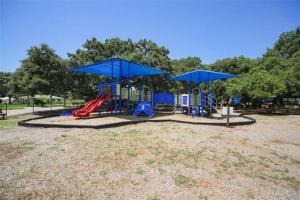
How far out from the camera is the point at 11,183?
401cm

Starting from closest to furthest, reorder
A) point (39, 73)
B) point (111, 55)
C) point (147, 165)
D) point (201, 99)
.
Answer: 1. point (147, 165)
2. point (201, 99)
3. point (39, 73)
4. point (111, 55)

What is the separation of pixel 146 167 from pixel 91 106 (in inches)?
359

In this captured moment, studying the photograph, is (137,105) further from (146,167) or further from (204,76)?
(146,167)

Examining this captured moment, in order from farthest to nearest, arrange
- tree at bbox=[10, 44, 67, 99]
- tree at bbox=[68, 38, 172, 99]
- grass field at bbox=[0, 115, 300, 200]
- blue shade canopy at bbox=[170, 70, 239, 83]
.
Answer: tree at bbox=[68, 38, 172, 99] → tree at bbox=[10, 44, 67, 99] → blue shade canopy at bbox=[170, 70, 239, 83] → grass field at bbox=[0, 115, 300, 200]

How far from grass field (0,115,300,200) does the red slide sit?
453 centimetres

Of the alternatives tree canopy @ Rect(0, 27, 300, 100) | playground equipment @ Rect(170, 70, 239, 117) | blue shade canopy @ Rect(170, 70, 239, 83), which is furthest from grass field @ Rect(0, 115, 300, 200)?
tree canopy @ Rect(0, 27, 300, 100)

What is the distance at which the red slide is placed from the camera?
12.4 m

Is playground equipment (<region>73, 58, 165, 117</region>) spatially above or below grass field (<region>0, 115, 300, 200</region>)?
above

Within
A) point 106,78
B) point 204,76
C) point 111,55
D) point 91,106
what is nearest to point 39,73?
point 106,78

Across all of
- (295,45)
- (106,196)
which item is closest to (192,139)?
(106,196)

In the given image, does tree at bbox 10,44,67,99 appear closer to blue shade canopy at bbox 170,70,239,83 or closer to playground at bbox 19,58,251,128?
playground at bbox 19,58,251,128

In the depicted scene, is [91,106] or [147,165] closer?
[147,165]

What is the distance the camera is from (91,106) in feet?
43.6

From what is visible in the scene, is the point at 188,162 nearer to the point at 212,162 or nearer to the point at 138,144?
the point at 212,162
